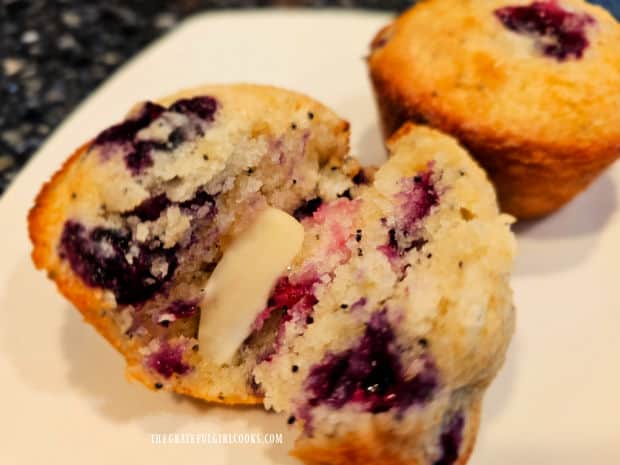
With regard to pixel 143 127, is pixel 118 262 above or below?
below

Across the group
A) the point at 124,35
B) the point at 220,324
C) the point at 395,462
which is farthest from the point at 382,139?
the point at 124,35

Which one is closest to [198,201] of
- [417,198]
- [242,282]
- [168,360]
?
[242,282]

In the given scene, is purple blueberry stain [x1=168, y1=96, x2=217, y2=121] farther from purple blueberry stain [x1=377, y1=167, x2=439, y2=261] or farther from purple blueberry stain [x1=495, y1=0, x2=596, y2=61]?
purple blueberry stain [x1=495, y1=0, x2=596, y2=61]

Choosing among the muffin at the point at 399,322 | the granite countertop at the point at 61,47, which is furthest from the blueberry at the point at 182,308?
the granite countertop at the point at 61,47

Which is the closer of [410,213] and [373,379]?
[373,379]

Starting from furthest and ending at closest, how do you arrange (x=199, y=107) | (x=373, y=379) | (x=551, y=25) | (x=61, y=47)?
(x=61, y=47) → (x=551, y=25) → (x=199, y=107) → (x=373, y=379)

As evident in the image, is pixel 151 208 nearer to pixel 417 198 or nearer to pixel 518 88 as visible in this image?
pixel 417 198

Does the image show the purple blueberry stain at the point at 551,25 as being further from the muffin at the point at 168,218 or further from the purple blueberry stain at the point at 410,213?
the muffin at the point at 168,218
